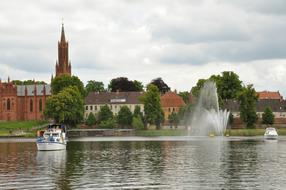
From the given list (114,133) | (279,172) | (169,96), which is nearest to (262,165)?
(279,172)

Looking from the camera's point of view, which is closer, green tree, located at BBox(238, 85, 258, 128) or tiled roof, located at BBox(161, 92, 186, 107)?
green tree, located at BBox(238, 85, 258, 128)

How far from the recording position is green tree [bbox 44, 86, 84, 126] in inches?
6348

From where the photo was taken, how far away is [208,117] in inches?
5669

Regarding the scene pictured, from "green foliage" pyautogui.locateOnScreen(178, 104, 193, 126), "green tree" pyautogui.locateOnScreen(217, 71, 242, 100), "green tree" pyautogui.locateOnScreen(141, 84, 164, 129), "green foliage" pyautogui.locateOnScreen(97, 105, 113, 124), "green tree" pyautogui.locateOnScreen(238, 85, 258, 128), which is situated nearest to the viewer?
"green tree" pyautogui.locateOnScreen(238, 85, 258, 128)

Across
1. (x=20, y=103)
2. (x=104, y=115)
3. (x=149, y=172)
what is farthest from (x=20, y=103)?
(x=149, y=172)

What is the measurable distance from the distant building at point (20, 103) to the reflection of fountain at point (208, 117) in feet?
209

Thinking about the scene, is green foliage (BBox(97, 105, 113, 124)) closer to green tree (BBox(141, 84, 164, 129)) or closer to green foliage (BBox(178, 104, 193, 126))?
green tree (BBox(141, 84, 164, 129))

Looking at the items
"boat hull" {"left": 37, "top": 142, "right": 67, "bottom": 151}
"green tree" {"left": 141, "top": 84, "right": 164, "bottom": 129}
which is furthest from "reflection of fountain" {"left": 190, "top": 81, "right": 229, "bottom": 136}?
"boat hull" {"left": 37, "top": 142, "right": 67, "bottom": 151}

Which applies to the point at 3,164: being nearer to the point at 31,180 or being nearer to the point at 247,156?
the point at 31,180

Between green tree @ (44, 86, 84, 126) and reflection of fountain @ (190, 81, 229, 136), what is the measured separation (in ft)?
108

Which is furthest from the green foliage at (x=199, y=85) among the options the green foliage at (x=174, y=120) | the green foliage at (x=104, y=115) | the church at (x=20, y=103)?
the church at (x=20, y=103)

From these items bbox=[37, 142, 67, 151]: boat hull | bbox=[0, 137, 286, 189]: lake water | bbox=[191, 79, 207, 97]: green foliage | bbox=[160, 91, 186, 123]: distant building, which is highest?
bbox=[191, 79, 207, 97]: green foliage

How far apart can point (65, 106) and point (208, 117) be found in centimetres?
4033

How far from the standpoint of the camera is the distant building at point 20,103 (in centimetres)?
19588
